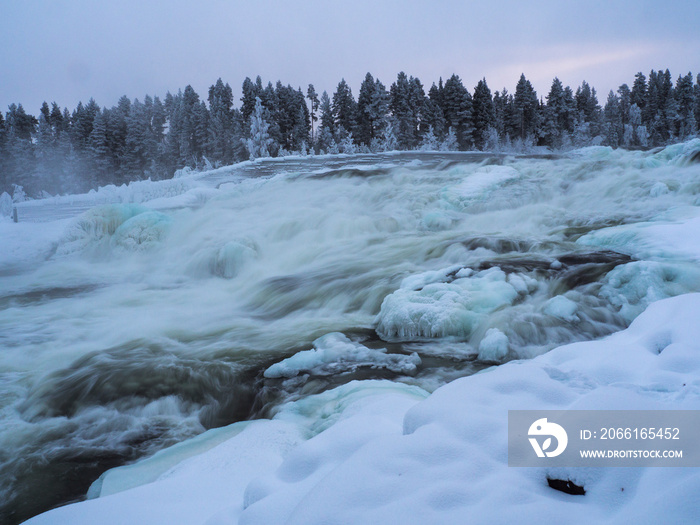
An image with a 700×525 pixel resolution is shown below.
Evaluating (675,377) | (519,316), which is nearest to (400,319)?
(519,316)

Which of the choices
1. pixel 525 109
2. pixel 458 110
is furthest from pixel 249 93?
pixel 525 109

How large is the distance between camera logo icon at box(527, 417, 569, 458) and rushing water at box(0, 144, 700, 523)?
196 cm

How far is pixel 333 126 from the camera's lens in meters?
48.4

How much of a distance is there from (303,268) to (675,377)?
6443mm

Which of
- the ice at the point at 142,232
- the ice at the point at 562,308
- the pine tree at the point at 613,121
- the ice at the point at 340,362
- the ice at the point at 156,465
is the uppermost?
the pine tree at the point at 613,121

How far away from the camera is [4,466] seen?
3.09 metres

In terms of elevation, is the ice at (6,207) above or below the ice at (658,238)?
above

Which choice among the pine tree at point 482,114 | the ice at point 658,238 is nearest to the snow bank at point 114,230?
the ice at point 658,238

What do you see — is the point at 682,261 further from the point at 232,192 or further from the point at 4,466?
the point at 232,192

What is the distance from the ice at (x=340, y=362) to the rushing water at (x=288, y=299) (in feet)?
0.06

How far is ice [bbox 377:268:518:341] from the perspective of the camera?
183 inches

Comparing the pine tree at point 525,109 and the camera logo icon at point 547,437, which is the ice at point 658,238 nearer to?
the camera logo icon at point 547,437

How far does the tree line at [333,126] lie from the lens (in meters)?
46.4

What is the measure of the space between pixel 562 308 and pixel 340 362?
2.30 meters
